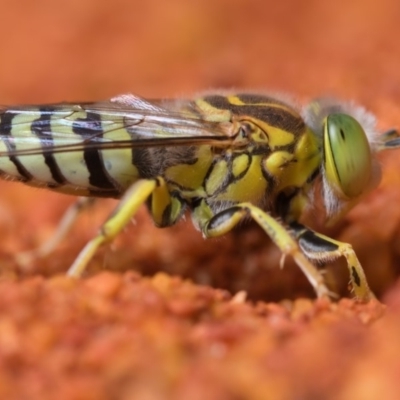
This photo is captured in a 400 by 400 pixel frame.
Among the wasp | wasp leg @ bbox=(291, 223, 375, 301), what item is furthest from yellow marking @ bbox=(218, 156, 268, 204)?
wasp leg @ bbox=(291, 223, 375, 301)

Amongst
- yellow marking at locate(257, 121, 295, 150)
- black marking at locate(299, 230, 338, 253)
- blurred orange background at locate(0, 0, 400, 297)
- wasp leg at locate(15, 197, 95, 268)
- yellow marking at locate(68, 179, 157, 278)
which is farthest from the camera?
blurred orange background at locate(0, 0, 400, 297)

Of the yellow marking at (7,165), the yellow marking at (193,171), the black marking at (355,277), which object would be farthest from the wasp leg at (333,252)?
the yellow marking at (7,165)

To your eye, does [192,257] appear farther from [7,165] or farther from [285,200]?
[7,165]

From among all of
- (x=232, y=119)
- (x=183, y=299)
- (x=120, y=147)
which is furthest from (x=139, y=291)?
(x=232, y=119)

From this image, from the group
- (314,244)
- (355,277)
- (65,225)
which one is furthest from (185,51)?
(355,277)

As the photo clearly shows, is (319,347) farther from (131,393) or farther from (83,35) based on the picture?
(83,35)

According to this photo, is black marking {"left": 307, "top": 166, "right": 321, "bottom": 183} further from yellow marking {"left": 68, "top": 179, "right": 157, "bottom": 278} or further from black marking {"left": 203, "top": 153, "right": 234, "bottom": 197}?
yellow marking {"left": 68, "top": 179, "right": 157, "bottom": 278}

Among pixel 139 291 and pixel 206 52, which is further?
pixel 206 52
